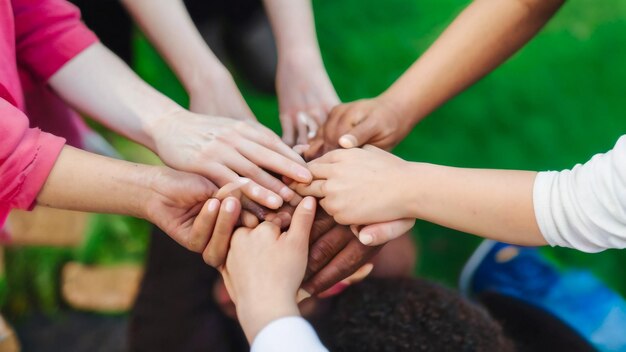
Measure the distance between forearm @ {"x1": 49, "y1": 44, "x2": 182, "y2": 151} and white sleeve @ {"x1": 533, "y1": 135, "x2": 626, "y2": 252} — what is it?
1.91ft

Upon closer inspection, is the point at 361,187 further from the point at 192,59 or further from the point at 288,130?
the point at 192,59

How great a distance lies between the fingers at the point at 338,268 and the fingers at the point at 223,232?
14 cm

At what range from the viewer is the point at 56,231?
1.61m

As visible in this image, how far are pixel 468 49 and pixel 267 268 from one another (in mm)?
511

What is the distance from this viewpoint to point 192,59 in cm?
112

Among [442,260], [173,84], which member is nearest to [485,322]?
[442,260]

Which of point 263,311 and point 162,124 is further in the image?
point 162,124

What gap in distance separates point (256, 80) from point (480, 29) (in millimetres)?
719

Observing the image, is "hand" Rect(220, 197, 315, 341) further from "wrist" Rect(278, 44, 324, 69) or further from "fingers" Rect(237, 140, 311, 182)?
"wrist" Rect(278, 44, 324, 69)

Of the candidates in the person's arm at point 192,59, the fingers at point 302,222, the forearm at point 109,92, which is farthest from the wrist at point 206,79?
the fingers at point 302,222

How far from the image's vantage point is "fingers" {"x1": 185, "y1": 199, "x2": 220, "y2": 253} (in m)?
0.88

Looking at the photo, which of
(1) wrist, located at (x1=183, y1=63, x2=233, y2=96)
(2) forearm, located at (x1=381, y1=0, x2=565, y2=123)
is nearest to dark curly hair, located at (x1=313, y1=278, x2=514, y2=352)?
(2) forearm, located at (x1=381, y1=0, x2=565, y2=123)

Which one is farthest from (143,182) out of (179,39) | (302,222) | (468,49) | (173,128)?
(468,49)

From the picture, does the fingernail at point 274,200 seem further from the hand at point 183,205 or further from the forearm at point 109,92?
the forearm at point 109,92
